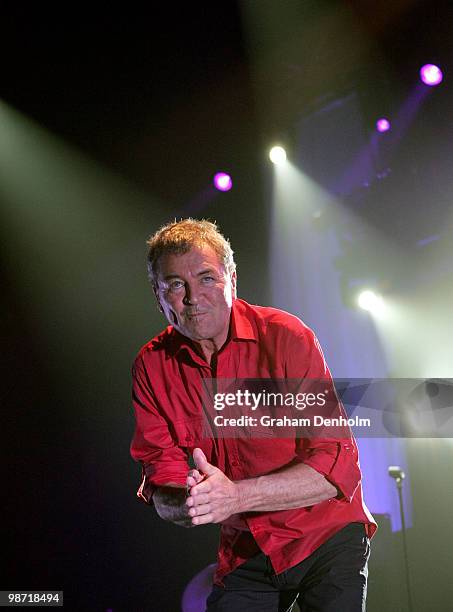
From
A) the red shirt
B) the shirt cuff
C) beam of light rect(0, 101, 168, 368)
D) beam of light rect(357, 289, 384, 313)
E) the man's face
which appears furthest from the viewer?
beam of light rect(357, 289, 384, 313)

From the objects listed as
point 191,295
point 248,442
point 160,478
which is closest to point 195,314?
point 191,295

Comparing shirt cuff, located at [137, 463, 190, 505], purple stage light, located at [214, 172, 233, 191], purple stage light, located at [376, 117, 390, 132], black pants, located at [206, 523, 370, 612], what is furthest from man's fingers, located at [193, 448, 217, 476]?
purple stage light, located at [376, 117, 390, 132]

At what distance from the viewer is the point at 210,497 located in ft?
5.65

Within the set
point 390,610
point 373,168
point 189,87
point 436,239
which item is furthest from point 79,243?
point 390,610

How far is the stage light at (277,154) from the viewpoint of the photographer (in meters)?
5.52

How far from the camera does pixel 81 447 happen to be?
486 cm

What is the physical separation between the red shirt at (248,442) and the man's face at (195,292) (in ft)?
0.31

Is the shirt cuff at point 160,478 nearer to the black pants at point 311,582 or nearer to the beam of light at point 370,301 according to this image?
the black pants at point 311,582

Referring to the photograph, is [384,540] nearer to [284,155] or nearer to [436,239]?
[436,239]

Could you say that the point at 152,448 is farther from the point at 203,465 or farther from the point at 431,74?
the point at 431,74

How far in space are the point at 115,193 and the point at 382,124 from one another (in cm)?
254

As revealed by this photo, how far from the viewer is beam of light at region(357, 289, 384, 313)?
5.70 m

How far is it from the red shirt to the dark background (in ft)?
9.30

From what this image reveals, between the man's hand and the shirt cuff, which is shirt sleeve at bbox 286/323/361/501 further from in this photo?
the shirt cuff
